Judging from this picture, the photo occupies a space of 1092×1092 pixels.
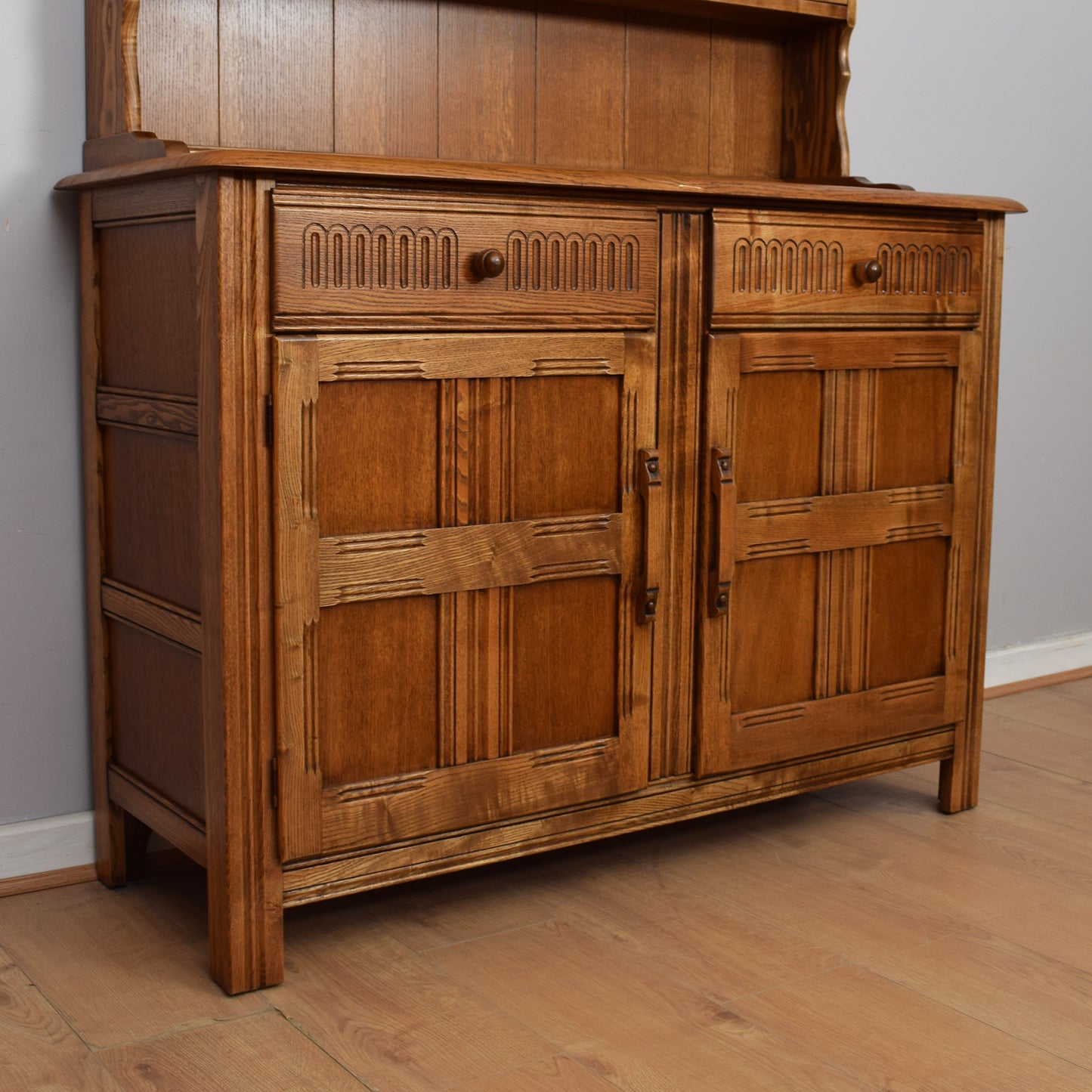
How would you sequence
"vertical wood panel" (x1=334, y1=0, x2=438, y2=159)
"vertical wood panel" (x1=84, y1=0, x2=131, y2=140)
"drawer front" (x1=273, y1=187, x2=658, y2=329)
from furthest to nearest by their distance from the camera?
1. "vertical wood panel" (x1=334, y1=0, x2=438, y2=159)
2. "vertical wood panel" (x1=84, y1=0, x2=131, y2=140)
3. "drawer front" (x1=273, y1=187, x2=658, y2=329)

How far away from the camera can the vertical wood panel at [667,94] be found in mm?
2244

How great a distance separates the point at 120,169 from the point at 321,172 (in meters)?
0.30

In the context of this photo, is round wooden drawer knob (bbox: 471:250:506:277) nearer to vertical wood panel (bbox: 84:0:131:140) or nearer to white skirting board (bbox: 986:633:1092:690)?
vertical wood panel (bbox: 84:0:131:140)

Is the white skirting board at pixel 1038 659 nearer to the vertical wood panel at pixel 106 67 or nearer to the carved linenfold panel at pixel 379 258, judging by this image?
the carved linenfold panel at pixel 379 258

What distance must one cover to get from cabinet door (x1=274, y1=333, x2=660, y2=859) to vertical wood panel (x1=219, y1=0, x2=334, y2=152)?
20.2 inches

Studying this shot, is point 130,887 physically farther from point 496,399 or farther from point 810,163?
point 810,163

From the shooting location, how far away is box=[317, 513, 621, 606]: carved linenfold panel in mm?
1600

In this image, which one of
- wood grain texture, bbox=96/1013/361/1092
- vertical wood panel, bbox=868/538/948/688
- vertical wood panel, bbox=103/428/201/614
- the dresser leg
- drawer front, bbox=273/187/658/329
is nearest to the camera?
wood grain texture, bbox=96/1013/361/1092

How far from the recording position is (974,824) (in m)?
2.20

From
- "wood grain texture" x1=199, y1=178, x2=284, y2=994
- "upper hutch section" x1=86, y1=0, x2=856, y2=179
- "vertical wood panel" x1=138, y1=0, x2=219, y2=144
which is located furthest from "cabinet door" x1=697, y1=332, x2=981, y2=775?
"vertical wood panel" x1=138, y1=0, x2=219, y2=144

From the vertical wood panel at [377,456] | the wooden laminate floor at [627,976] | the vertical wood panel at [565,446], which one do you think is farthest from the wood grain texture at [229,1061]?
the vertical wood panel at [565,446]

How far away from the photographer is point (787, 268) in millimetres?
1899

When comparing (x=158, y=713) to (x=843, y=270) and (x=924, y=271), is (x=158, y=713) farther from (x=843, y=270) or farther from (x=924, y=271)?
(x=924, y=271)

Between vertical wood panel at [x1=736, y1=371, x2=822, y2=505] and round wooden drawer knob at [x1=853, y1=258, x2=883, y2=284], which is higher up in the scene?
round wooden drawer knob at [x1=853, y1=258, x2=883, y2=284]
